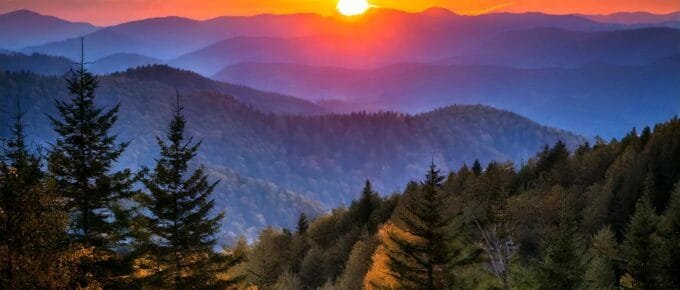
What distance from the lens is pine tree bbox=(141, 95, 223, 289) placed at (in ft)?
62.0

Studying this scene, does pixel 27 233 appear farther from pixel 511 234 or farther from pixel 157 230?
pixel 511 234

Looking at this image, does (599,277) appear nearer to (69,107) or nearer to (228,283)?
(228,283)

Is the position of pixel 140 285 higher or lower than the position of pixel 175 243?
lower

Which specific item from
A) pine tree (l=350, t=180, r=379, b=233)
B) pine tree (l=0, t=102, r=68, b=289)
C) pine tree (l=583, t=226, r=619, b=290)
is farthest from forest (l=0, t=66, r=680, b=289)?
pine tree (l=350, t=180, r=379, b=233)

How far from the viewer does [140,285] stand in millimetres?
17891

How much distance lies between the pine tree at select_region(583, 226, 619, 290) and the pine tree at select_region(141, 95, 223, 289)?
23927 mm

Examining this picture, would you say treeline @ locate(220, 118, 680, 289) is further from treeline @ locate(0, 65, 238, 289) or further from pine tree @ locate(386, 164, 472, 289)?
treeline @ locate(0, 65, 238, 289)

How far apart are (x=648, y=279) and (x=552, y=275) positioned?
7.55 meters

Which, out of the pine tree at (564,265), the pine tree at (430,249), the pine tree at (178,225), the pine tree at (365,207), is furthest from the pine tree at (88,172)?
the pine tree at (365,207)

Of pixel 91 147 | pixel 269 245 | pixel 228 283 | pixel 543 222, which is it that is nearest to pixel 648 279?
pixel 228 283

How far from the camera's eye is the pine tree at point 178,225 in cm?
1889

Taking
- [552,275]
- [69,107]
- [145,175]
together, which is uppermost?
[69,107]

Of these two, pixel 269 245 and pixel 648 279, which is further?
pixel 269 245

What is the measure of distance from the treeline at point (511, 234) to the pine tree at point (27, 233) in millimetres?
7049
